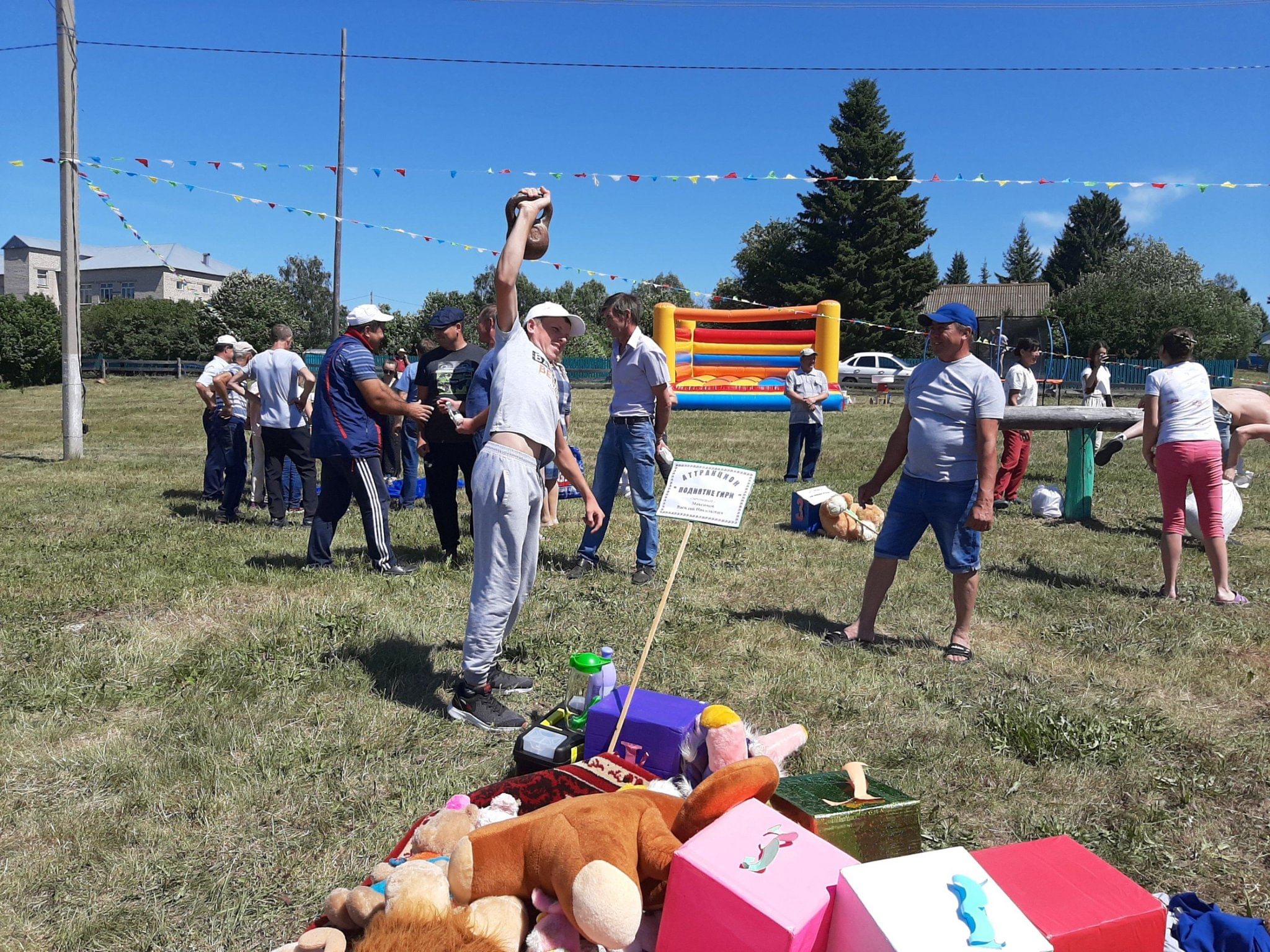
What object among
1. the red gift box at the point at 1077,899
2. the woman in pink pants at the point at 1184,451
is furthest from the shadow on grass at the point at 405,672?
the woman in pink pants at the point at 1184,451

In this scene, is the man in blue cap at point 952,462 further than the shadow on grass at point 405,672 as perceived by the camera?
Yes

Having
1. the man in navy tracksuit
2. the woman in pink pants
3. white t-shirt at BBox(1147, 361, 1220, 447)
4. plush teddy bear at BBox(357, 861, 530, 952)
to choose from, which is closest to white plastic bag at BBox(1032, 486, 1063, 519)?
the woman in pink pants

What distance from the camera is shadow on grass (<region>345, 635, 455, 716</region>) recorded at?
13.6 feet

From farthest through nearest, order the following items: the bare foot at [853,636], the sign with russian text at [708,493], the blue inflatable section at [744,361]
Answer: the blue inflatable section at [744,361] < the bare foot at [853,636] < the sign with russian text at [708,493]

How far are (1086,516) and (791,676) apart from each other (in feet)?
19.8

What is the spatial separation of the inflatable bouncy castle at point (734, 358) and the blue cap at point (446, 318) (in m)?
16.5

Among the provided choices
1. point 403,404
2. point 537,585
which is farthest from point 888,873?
point 403,404

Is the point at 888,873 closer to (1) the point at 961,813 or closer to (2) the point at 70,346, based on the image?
(1) the point at 961,813

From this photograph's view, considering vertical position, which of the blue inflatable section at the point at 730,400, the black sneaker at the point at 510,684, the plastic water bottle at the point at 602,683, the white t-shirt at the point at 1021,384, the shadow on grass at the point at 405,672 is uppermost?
the white t-shirt at the point at 1021,384

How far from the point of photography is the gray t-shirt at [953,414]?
15.0 feet

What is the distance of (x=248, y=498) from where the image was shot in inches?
399

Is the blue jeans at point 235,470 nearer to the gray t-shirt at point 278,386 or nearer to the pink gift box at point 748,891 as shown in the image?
the gray t-shirt at point 278,386

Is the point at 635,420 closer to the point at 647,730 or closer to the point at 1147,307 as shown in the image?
the point at 647,730

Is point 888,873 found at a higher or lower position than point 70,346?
lower
